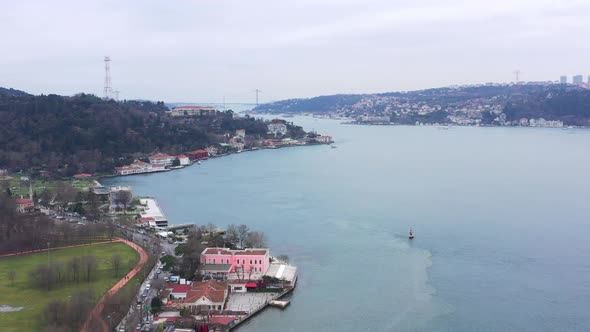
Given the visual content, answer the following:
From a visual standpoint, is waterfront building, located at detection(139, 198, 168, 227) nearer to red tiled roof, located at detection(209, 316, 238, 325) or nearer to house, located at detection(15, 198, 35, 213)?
house, located at detection(15, 198, 35, 213)

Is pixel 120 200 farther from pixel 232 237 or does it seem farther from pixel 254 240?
pixel 254 240

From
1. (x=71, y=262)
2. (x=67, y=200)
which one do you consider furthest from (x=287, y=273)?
(x=67, y=200)

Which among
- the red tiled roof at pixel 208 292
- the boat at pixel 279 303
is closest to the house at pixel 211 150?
the red tiled roof at pixel 208 292

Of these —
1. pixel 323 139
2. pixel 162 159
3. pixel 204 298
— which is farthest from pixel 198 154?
pixel 204 298

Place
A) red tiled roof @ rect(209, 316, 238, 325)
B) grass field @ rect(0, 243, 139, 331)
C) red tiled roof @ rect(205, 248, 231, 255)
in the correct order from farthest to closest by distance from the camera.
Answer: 1. red tiled roof @ rect(205, 248, 231, 255)
2. red tiled roof @ rect(209, 316, 238, 325)
3. grass field @ rect(0, 243, 139, 331)

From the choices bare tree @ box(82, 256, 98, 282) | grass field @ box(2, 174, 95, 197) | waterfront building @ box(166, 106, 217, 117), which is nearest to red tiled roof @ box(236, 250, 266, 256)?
bare tree @ box(82, 256, 98, 282)

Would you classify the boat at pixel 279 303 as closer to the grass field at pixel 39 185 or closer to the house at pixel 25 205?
the house at pixel 25 205
